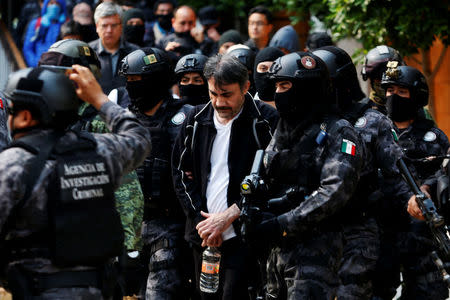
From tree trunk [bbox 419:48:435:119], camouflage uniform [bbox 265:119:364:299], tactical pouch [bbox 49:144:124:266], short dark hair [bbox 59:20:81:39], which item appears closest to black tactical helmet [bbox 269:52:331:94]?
camouflage uniform [bbox 265:119:364:299]

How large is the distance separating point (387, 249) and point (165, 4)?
682 centimetres

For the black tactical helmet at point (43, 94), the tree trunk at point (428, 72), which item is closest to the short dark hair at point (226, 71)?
the black tactical helmet at point (43, 94)

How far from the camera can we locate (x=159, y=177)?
710 centimetres

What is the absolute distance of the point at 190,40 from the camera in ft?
38.4

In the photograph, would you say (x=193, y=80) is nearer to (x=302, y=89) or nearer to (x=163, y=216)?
(x=163, y=216)

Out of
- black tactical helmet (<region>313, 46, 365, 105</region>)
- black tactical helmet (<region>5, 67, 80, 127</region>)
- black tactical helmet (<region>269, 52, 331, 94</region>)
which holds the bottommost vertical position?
black tactical helmet (<region>313, 46, 365, 105</region>)

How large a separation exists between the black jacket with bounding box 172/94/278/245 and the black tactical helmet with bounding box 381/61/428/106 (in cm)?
127

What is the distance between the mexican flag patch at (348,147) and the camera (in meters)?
5.76

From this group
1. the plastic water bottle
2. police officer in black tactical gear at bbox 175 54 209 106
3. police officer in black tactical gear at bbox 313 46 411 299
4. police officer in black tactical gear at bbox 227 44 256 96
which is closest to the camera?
police officer in black tactical gear at bbox 313 46 411 299

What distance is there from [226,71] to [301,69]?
2.31 ft

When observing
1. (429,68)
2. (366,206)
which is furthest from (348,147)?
(429,68)

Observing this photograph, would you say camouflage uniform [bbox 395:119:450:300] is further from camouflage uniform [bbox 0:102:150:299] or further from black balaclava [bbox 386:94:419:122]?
camouflage uniform [bbox 0:102:150:299]

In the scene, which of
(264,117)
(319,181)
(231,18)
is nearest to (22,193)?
(319,181)

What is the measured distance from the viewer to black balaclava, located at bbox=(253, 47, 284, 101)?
787 cm
